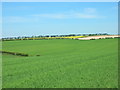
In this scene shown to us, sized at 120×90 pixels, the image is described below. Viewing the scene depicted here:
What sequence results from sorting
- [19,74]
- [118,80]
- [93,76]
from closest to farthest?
[118,80]
[93,76]
[19,74]

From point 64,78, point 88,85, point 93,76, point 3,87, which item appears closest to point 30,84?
point 3,87

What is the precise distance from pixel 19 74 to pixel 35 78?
6.28 feet

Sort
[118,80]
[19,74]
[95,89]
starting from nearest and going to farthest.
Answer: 1. [95,89]
2. [118,80]
3. [19,74]

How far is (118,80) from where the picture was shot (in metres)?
10.8

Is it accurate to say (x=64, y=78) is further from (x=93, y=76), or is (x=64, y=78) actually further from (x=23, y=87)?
(x=23, y=87)

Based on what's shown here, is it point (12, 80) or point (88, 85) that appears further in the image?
point (12, 80)

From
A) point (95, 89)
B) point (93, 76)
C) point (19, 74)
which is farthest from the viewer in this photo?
point (19, 74)

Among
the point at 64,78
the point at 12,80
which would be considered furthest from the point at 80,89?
the point at 12,80

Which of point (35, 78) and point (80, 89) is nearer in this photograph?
point (80, 89)

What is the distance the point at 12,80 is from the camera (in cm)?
1132

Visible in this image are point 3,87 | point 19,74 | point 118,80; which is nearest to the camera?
point 3,87

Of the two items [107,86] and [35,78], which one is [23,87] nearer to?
[35,78]

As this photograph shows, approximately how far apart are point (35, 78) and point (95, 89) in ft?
11.4

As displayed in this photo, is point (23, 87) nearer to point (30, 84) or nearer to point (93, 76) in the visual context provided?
point (30, 84)
